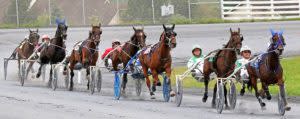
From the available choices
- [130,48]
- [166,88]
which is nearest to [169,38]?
[166,88]

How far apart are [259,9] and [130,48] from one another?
3798cm

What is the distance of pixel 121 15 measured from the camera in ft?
224

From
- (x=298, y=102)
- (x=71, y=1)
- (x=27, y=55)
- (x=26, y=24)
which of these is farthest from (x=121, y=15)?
(x=298, y=102)

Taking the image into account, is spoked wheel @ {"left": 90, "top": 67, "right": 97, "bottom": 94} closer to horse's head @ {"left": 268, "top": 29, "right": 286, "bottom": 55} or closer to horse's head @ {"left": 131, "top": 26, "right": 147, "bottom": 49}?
horse's head @ {"left": 131, "top": 26, "right": 147, "bottom": 49}

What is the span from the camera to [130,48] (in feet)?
90.0

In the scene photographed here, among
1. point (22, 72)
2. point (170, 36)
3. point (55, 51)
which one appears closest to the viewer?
point (170, 36)

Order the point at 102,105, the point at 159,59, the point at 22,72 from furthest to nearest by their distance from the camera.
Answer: the point at 22,72
the point at 159,59
the point at 102,105

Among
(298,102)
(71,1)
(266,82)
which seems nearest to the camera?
(266,82)

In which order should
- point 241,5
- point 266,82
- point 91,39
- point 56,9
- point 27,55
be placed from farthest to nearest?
point 56,9
point 241,5
point 27,55
point 91,39
point 266,82

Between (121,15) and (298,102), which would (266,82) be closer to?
(298,102)

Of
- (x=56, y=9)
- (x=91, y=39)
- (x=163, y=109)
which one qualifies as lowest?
(x=163, y=109)

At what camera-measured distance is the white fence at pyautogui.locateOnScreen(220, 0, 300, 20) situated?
63.8m

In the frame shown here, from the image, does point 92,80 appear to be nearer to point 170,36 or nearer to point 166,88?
point 166,88

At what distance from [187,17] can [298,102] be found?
1593 inches
